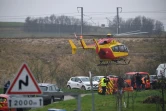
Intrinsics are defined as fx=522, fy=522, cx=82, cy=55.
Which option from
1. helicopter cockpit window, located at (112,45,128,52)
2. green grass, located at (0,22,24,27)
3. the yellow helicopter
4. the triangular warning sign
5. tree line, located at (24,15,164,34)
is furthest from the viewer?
green grass, located at (0,22,24,27)

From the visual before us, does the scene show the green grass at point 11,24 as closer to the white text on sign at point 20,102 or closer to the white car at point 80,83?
the white car at point 80,83

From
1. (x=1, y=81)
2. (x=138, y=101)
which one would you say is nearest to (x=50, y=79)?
(x=1, y=81)

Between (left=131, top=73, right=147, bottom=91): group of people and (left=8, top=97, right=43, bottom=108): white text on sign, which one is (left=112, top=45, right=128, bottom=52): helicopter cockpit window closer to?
(left=131, top=73, right=147, bottom=91): group of people

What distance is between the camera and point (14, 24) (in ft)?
269

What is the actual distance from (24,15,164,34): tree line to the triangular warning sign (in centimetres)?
5840

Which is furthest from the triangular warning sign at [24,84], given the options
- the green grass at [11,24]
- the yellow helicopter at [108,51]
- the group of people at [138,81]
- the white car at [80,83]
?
the green grass at [11,24]

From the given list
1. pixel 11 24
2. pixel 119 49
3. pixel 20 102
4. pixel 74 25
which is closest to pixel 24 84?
pixel 20 102

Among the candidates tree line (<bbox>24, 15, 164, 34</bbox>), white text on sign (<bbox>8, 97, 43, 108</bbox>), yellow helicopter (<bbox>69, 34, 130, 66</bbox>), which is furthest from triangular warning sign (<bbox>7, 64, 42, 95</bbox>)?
tree line (<bbox>24, 15, 164, 34</bbox>)

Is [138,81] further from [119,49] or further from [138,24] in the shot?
[138,24]

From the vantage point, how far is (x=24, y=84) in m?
11.5

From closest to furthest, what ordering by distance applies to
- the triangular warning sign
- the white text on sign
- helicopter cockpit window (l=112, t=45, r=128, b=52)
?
the triangular warning sign → the white text on sign → helicopter cockpit window (l=112, t=45, r=128, b=52)

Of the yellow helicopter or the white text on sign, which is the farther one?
the yellow helicopter

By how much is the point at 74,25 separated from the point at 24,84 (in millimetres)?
65962

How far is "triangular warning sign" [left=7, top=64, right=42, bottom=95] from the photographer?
37.7ft
